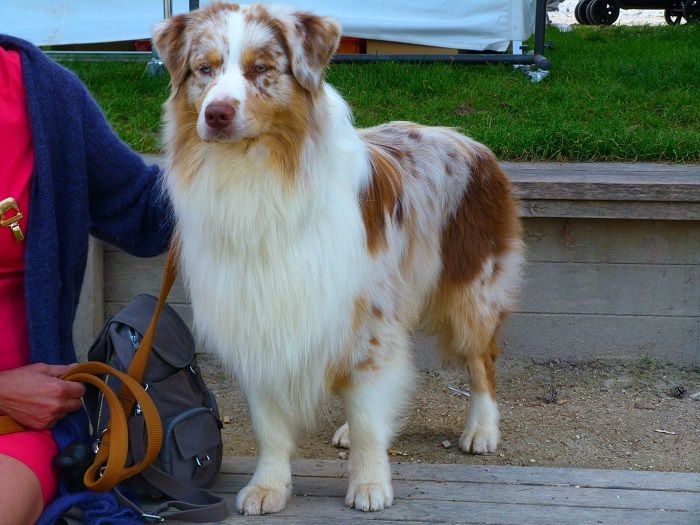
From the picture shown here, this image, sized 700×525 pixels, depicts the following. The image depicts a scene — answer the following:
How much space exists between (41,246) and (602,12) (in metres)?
12.0

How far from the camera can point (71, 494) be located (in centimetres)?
246

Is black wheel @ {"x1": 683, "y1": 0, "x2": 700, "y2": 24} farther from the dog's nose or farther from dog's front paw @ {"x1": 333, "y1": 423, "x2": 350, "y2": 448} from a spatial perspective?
the dog's nose

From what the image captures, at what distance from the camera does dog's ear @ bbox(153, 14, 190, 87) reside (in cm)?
261

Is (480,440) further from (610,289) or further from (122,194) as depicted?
(122,194)

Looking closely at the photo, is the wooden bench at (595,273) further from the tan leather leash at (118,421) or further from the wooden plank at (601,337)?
the tan leather leash at (118,421)

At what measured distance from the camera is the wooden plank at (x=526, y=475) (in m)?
2.81

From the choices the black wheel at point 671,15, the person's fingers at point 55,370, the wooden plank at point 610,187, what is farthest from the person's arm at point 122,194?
the black wheel at point 671,15

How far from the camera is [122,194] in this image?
2.83m

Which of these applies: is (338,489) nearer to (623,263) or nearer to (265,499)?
(265,499)

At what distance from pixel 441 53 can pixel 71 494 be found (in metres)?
5.14

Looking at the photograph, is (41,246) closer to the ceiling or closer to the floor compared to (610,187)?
closer to the ceiling

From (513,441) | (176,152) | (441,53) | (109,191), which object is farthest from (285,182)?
(441,53)

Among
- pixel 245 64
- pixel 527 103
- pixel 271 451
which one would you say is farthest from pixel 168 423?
pixel 527 103

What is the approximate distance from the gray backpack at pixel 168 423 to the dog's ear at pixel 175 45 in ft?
2.29
